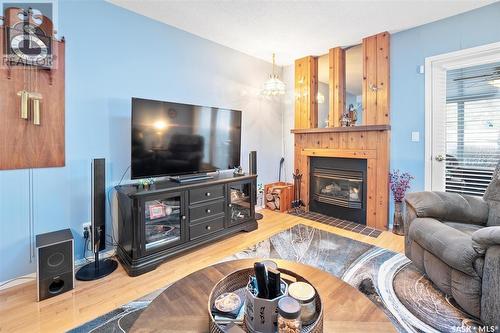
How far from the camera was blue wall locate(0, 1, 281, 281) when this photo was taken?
197 cm

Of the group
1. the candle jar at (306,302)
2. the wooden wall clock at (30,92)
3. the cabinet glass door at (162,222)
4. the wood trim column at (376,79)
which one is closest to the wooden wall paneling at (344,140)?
the wood trim column at (376,79)

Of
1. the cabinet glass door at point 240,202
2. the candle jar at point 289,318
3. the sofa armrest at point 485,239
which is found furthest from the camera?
the cabinet glass door at point 240,202

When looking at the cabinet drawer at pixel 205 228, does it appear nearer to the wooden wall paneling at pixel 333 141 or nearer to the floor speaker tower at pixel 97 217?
the floor speaker tower at pixel 97 217

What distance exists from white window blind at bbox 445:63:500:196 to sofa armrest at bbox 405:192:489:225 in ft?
2.63

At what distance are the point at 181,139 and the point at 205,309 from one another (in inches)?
75.2

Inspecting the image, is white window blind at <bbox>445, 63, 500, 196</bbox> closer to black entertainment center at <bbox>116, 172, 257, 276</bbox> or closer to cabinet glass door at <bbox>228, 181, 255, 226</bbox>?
cabinet glass door at <bbox>228, 181, 255, 226</bbox>

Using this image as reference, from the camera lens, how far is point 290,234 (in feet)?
9.77

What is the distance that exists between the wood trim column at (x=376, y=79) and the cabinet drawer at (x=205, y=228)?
234cm

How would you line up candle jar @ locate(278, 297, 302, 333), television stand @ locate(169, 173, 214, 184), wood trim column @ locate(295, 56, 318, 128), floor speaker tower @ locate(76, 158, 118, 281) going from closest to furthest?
candle jar @ locate(278, 297, 302, 333) → floor speaker tower @ locate(76, 158, 118, 281) → television stand @ locate(169, 173, 214, 184) → wood trim column @ locate(295, 56, 318, 128)

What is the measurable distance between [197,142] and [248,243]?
4.14ft

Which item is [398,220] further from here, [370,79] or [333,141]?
[370,79]

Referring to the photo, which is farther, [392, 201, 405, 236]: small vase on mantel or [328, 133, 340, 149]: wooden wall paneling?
[328, 133, 340, 149]: wooden wall paneling

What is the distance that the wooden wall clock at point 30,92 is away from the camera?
1.88m

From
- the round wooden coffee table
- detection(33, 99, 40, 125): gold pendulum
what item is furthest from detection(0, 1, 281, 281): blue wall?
the round wooden coffee table
